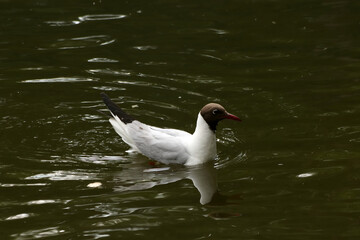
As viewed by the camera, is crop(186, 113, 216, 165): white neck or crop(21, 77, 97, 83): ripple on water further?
crop(21, 77, 97, 83): ripple on water

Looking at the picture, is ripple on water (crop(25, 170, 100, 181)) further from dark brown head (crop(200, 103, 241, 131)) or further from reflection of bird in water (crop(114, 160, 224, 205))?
dark brown head (crop(200, 103, 241, 131))

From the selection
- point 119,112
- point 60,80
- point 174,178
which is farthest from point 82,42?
point 174,178

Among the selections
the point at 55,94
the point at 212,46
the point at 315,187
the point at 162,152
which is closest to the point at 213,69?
the point at 212,46

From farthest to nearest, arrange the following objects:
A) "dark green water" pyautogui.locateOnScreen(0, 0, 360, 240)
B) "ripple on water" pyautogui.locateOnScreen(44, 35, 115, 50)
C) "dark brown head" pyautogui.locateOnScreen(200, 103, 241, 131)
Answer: "ripple on water" pyautogui.locateOnScreen(44, 35, 115, 50), "dark brown head" pyautogui.locateOnScreen(200, 103, 241, 131), "dark green water" pyautogui.locateOnScreen(0, 0, 360, 240)

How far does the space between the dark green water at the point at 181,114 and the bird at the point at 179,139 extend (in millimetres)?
186

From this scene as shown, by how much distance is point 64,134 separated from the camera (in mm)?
10477

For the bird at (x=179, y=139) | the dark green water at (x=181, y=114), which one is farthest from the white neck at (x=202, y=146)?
the dark green water at (x=181, y=114)

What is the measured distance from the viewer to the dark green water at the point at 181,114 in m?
7.91

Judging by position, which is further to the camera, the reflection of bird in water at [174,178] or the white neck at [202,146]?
the white neck at [202,146]

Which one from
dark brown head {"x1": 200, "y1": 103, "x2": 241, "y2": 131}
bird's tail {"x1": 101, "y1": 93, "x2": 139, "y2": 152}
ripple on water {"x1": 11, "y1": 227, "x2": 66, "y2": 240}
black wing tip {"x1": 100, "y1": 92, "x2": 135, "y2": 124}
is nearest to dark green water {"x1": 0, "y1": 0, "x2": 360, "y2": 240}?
ripple on water {"x1": 11, "y1": 227, "x2": 66, "y2": 240}

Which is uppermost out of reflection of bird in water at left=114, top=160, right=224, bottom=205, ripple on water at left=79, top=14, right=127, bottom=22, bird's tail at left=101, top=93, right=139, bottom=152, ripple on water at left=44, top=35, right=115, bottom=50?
ripple on water at left=79, top=14, right=127, bottom=22

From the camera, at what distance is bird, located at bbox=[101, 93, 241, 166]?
31.6ft

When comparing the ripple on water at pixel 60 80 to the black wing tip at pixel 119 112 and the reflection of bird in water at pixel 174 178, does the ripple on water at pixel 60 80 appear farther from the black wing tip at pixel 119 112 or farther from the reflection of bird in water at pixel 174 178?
the reflection of bird in water at pixel 174 178

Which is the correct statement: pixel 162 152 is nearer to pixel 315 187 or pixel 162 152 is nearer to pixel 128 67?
pixel 315 187
